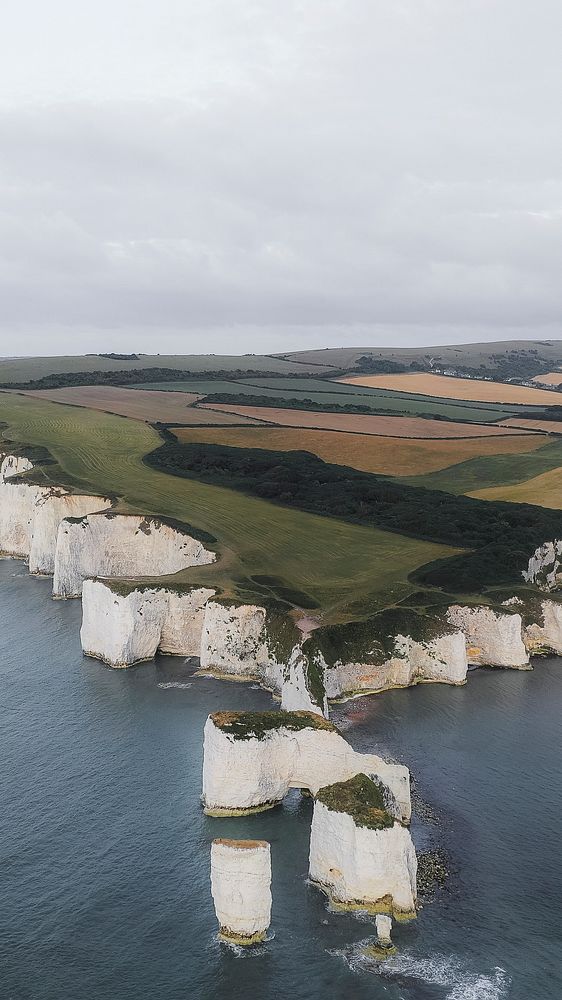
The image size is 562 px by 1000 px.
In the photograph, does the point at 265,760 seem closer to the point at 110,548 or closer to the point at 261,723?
the point at 261,723

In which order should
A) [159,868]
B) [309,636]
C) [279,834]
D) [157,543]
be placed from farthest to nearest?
[157,543] → [309,636] → [279,834] → [159,868]

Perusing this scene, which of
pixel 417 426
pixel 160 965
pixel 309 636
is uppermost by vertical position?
pixel 417 426

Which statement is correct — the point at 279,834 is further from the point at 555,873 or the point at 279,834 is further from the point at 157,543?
the point at 157,543

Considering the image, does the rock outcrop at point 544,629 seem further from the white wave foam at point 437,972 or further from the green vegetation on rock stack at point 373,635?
the white wave foam at point 437,972

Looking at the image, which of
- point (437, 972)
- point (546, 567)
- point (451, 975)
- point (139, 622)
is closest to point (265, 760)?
point (437, 972)

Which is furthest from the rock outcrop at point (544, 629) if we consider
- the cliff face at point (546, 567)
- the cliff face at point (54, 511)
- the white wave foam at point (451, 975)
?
the cliff face at point (54, 511)

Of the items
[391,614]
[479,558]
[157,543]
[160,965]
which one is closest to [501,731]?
[391,614]
